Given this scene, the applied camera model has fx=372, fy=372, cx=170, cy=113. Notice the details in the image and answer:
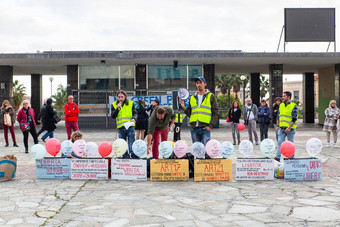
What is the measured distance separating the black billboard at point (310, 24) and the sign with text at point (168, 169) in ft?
62.1

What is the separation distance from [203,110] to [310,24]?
19.3 m

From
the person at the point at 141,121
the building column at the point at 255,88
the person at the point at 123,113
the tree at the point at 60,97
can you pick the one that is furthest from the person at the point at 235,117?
the tree at the point at 60,97

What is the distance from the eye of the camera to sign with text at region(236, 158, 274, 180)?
7.14m

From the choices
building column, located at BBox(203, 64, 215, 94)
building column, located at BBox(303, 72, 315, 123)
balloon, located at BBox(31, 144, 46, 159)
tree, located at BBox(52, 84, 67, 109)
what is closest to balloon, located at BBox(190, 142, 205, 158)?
balloon, located at BBox(31, 144, 46, 159)

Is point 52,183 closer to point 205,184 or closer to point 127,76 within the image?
point 205,184

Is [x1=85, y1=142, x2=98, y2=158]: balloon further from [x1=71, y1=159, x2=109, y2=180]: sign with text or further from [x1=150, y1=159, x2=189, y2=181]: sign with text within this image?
[x1=150, y1=159, x2=189, y2=181]: sign with text

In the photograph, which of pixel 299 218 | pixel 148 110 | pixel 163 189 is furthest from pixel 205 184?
pixel 148 110

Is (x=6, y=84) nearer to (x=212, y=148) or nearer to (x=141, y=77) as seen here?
(x=141, y=77)

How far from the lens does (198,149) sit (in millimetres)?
7059

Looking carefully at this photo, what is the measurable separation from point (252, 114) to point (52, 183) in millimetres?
8224

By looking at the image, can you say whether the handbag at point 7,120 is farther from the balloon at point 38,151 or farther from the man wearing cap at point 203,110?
A: the man wearing cap at point 203,110

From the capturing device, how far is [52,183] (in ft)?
22.9

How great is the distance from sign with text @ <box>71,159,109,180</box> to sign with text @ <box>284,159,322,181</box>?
11.5 ft

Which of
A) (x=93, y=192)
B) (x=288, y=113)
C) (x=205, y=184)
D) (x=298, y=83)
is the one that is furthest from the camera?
(x=298, y=83)
